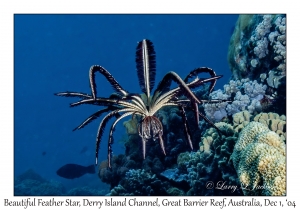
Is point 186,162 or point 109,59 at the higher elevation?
point 109,59

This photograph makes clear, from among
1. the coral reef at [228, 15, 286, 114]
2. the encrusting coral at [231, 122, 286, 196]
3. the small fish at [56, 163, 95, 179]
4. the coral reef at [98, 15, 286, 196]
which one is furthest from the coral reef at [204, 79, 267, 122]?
the small fish at [56, 163, 95, 179]

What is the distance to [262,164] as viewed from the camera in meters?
3.44

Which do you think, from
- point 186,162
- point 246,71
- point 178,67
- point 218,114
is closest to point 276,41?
point 246,71

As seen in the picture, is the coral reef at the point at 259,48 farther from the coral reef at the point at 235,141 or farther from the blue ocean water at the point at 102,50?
the blue ocean water at the point at 102,50

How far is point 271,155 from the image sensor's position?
11.5 ft

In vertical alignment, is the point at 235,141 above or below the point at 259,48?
below

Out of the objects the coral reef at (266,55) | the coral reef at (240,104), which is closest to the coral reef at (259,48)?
the coral reef at (266,55)

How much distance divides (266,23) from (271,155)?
15.7 ft

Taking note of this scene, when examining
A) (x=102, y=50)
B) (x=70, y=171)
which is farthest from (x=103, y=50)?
(x=70, y=171)

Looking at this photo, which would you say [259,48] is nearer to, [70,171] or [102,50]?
[70,171]

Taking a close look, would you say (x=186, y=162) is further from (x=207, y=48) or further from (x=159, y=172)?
(x=207, y=48)

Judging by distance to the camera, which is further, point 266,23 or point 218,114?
point 266,23

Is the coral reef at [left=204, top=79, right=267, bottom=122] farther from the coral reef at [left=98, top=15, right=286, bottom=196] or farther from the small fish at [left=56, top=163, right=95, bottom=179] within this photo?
the small fish at [left=56, top=163, right=95, bottom=179]

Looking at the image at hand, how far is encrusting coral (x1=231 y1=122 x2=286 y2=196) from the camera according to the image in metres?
3.38
